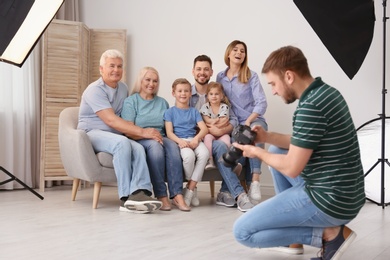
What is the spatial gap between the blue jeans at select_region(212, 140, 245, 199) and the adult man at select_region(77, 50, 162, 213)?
44 cm

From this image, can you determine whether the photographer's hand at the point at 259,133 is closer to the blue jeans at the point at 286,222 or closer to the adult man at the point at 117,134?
the blue jeans at the point at 286,222

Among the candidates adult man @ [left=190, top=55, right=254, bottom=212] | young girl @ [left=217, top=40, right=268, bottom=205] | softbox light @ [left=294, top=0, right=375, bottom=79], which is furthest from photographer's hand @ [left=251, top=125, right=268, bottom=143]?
softbox light @ [left=294, top=0, right=375, bottom=79]

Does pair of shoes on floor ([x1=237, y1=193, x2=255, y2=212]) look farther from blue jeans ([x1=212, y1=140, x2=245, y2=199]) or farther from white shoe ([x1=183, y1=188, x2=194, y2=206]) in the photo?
white shoe ([x1=183, y1=188, x2=194, y2=206])

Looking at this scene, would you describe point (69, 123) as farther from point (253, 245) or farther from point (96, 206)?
point (253, 245)

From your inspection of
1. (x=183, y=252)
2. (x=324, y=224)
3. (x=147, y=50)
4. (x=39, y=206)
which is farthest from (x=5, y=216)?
(x=147, y=50)

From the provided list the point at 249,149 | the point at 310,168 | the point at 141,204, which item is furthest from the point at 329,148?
the point at 141,204

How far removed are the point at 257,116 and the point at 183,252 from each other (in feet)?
6.24

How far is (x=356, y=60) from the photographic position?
3.97 metres

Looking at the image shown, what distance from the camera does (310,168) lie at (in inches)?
74.9

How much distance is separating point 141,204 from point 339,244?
1.56 meters

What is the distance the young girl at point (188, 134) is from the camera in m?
3.65

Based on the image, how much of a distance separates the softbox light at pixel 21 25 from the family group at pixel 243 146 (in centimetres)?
48

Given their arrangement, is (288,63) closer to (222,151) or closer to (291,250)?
(291,250)

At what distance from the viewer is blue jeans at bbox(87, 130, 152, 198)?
3.38 metres
